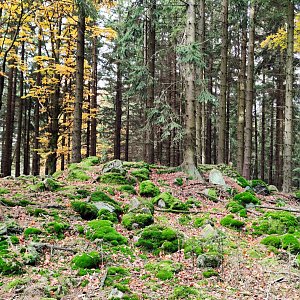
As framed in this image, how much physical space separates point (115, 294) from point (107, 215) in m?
2.94

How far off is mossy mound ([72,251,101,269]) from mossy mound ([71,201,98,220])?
1.87 metres

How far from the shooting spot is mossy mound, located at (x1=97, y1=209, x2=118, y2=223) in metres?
6.74

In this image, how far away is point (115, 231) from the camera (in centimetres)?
602

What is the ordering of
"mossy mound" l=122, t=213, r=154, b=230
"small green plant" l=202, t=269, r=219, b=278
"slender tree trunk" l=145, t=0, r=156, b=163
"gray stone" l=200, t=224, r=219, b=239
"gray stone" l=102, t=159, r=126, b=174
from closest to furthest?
1. "small green plant" l=202, t=269, r=219, b=278
2. "gray stone" l=200, t=224, r=219, b=239
3. "mossy mound" l=122, t=213, r=154, b=230
4. "gray stone" l=102, t=159, r=126, b=174
5. "slender tree trunk" l=145, t=0, r=156, b=163

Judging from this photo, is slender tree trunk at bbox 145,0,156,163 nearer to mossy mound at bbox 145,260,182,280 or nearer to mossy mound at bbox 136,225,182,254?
mossy mound at bbox 136,225,182,254

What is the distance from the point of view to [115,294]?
156 inches

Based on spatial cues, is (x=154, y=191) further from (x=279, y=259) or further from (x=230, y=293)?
(x=230, y=293)

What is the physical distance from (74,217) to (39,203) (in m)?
1.14

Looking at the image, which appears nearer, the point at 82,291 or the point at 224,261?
the point at 82,291

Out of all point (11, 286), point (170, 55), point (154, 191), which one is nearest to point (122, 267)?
point (11, 286)

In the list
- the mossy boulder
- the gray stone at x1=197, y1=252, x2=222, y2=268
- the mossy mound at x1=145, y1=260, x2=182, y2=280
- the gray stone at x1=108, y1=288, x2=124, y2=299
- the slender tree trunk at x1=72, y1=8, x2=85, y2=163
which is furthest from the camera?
the slender tree trunk at x1=72, y1=8, x2=85, y2=163

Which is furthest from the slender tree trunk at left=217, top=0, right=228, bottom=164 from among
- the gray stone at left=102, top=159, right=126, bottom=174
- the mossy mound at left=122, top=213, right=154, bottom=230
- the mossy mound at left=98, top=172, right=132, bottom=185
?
the mossy mound at left=122, top=213, right=154, bottom=230

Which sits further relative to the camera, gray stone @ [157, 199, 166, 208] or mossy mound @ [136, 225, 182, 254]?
gray stone @ [157, 199, 166, 208]

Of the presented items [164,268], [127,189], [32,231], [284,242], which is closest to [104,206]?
[32,231]
